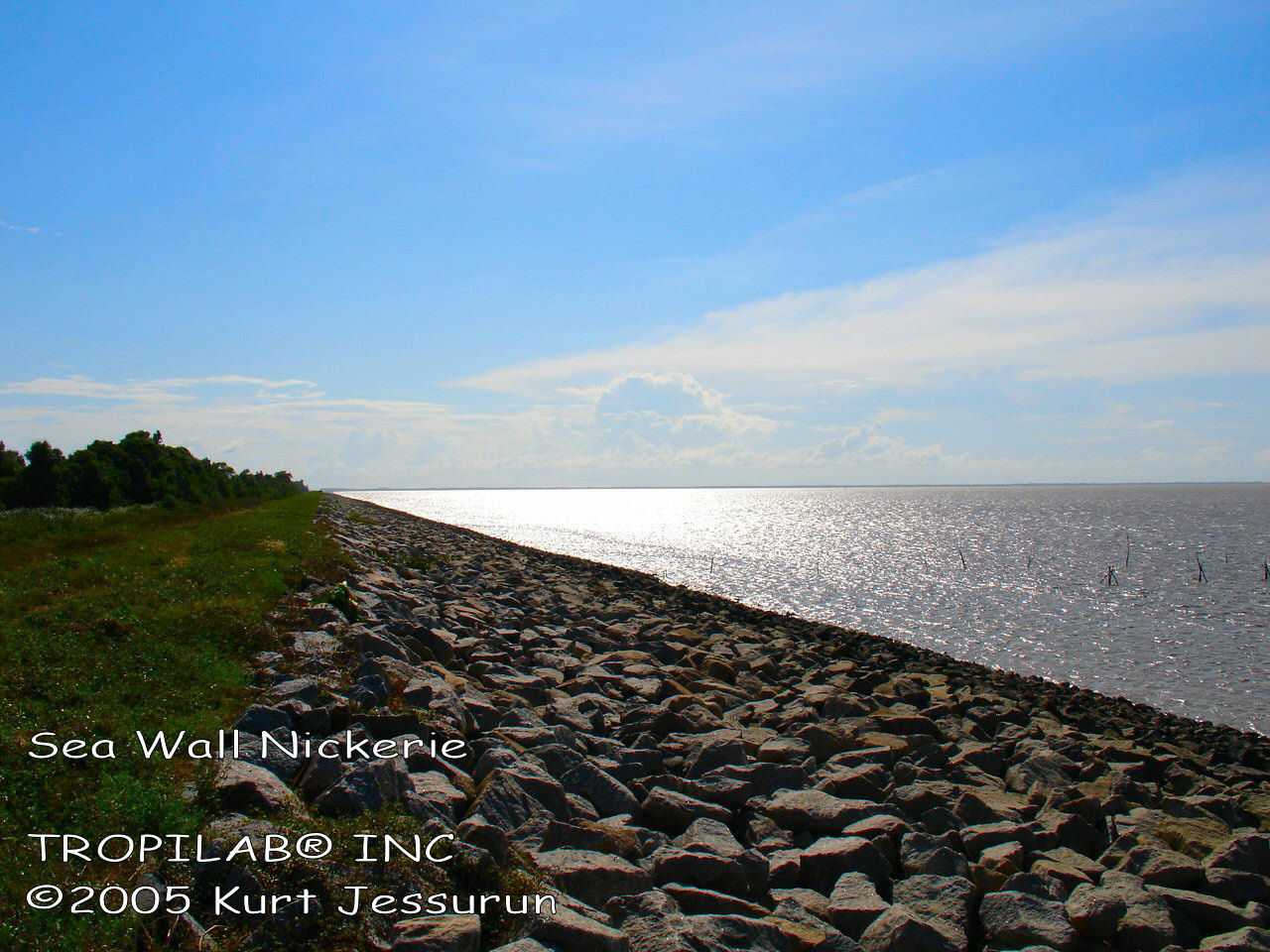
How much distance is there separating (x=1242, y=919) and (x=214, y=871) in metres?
7.01

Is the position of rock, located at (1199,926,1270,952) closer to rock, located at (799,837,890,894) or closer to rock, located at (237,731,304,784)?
rock, located at (799,837,890,894)

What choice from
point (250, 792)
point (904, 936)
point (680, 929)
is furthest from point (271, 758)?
point (904, 936)

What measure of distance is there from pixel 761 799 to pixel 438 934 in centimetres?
432

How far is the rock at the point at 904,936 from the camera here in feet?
17.7

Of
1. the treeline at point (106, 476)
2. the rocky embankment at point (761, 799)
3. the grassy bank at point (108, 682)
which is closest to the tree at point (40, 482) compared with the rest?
the treeline at point (106, 476)

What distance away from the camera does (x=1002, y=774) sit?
32.8 ft

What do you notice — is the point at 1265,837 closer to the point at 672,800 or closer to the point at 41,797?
the point at 672,800

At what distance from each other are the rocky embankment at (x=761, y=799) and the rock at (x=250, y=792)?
0.08 ft

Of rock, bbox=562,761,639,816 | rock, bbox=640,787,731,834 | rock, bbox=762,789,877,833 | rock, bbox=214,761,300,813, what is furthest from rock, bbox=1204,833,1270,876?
rock, bbox=214,761,300,813

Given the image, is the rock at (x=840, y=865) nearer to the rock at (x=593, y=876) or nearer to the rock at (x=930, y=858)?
the rock at (x=930, y=858)

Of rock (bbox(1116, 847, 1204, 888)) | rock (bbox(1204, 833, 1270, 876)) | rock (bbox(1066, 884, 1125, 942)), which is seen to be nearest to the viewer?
rock (bbox(1066, 884, 1125, 942))

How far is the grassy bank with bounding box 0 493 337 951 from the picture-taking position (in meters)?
4.39

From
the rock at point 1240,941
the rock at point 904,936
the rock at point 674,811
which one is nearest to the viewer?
the rock at point 904,936

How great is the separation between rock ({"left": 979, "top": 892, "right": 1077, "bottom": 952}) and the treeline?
162 ft
